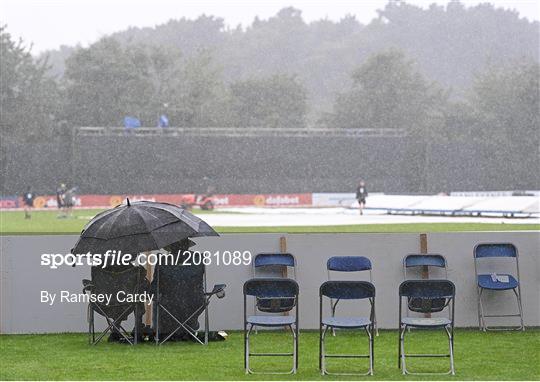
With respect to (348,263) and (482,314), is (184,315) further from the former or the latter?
(482,314)

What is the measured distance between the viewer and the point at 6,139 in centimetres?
3812

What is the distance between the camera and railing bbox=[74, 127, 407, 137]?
4144 cm

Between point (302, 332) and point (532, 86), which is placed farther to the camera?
point (532, 86)

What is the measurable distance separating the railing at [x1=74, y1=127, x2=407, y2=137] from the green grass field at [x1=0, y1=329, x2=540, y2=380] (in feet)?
105

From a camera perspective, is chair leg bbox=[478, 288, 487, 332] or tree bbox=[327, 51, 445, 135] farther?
tree bbox=[327, 51, 445, 135]

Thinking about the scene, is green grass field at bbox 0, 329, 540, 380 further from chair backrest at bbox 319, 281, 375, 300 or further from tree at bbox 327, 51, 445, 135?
tree at bbox 327, 51, 445, 135

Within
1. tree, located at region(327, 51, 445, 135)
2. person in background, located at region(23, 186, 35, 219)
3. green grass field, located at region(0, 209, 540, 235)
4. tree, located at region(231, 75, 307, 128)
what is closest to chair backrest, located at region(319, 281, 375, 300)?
green grass field, located at region(0, 209, 540, 235)

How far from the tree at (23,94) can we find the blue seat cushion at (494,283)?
31.4 m

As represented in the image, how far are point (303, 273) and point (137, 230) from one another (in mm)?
2267

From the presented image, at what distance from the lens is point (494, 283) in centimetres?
1012

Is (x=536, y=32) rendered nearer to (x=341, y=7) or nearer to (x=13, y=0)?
(x=341, y=7)

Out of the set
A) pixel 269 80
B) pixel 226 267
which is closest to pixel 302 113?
pixel 269 80

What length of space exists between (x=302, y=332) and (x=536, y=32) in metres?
46.6

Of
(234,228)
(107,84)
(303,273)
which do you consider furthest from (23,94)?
(303,273)
